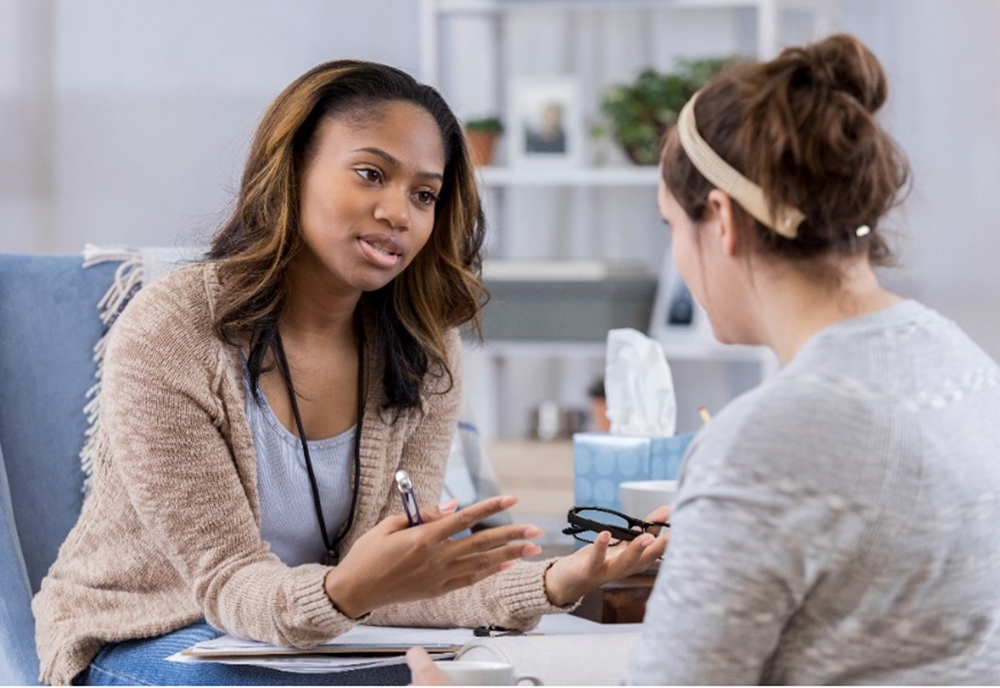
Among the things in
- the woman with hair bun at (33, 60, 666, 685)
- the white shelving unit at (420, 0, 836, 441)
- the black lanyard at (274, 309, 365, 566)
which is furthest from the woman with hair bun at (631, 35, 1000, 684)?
the white shelving unit at (420, 0, 836, 441)

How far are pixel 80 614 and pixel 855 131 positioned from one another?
3.30 ft

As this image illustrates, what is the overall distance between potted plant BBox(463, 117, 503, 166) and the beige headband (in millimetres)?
2225

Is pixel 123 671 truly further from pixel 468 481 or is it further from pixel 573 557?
pixel 468 481

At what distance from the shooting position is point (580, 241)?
3.46 metres

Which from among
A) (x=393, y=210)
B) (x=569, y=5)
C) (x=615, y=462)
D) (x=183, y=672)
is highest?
(x=569, y=5)

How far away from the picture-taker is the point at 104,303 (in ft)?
5.80

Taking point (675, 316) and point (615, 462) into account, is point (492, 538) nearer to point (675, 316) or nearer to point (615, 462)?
point (615, 462)

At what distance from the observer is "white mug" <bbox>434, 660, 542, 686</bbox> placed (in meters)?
1.07

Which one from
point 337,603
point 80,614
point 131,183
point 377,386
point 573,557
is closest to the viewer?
point 337,603

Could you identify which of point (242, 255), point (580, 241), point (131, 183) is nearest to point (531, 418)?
point (580, 241)

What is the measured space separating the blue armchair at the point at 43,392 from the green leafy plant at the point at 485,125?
1562 mm

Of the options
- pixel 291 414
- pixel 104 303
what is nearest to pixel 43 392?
pixel 104 303

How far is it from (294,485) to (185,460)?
0.54 feet

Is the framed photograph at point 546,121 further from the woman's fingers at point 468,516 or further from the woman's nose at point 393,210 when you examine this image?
the woman's fingers at point 468,516
